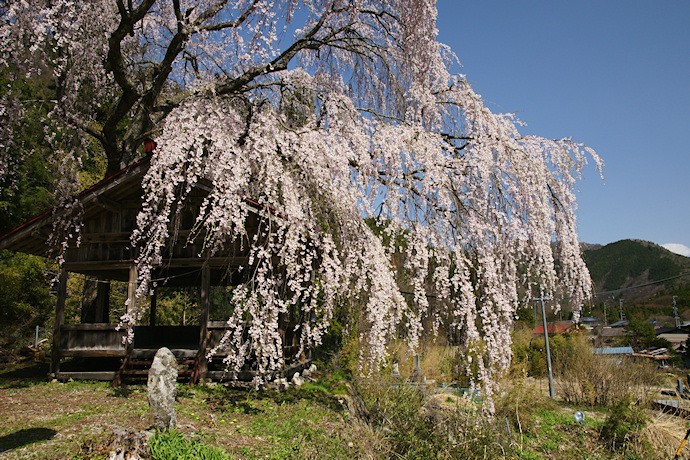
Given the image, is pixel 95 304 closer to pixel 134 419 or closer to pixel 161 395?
pixel 134 419

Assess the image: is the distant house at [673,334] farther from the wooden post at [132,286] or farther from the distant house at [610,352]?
the wooden post at [132,286]

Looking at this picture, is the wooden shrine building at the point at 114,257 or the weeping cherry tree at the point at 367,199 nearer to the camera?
the weeping cherry tree at the point at 367,199

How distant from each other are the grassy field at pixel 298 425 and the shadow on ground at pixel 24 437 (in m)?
0.01

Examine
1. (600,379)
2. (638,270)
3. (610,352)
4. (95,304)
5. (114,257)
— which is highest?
(638,270)

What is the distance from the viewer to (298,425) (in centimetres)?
645

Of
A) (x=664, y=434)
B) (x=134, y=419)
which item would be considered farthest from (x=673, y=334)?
(x=134, y=419)

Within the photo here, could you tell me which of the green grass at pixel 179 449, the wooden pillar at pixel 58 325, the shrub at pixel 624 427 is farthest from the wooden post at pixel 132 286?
the shrub at pixel 624 427

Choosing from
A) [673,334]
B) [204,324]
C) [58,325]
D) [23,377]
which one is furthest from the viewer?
[673,334]

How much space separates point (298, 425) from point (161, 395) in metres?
2.32

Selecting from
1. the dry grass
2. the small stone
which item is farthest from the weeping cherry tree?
the dry grass

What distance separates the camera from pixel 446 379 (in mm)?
12320

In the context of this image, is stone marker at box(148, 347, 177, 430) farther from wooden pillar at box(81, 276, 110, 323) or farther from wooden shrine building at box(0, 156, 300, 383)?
wooden pillar at box(81, 276, 110, 323)

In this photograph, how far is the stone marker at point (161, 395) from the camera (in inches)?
195

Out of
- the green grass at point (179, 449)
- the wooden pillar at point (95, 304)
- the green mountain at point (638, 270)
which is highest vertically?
the green mountain at point (638, 270)
